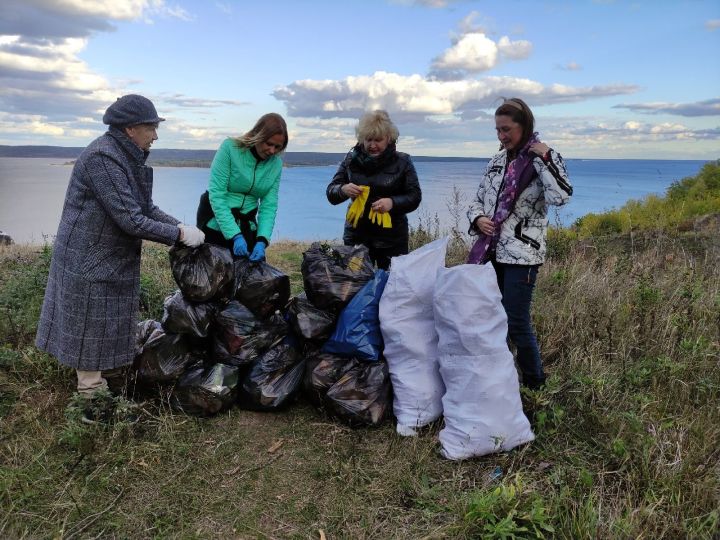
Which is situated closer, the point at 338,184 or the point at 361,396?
the point at 361,396

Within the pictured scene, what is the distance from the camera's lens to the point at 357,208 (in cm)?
348

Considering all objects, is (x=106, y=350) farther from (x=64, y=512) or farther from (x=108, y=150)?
(x=108, y=150)

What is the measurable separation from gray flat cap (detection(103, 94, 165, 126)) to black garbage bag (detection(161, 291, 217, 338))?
0.99 metres

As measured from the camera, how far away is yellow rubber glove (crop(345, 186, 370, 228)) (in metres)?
3.42

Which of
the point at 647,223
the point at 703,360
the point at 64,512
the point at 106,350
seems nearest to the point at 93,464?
the point at 64,512

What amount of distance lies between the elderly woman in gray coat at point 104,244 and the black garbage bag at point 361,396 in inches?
43.4

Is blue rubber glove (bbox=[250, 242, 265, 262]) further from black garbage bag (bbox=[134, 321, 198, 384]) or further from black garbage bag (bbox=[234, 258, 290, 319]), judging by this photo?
black garbage bag (bbox=[134, 321, 198, 384])

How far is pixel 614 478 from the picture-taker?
2.28m

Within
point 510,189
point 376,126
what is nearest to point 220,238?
point 376,126

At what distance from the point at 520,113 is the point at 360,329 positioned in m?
1.43

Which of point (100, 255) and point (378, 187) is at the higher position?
point (378, 187)

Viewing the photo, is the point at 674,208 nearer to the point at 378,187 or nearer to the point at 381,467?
the point at 378,187

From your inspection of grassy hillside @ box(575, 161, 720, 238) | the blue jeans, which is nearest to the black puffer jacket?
the blue jeans

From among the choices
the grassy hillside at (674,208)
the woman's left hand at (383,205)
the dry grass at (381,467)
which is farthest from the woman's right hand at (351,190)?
the grassy hillside at (674,208)
